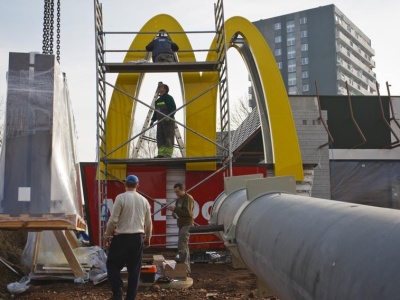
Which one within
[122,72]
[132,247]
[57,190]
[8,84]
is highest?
[122,72]

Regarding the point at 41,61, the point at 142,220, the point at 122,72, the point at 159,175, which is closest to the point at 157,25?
the point at 122,72

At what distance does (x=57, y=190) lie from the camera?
20.3 ft

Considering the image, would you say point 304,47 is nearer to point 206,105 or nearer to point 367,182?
point 367,182

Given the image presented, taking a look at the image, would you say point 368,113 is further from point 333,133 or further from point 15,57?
point 15,57

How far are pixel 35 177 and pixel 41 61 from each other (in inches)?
59.9

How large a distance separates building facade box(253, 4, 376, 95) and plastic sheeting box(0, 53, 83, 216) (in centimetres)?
6840

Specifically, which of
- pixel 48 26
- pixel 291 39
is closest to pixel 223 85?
pixel 48 26

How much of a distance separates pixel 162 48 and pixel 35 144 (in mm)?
5429

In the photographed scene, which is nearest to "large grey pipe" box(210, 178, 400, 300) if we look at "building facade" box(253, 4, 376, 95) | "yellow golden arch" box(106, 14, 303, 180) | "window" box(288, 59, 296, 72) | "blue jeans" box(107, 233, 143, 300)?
"blue jeans" box(107, 233, 143, 300)

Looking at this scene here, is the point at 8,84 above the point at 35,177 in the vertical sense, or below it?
above

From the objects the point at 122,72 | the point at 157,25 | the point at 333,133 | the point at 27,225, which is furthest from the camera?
the point at 333,133

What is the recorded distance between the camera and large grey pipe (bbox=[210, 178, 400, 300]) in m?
2.00

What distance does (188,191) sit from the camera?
10742 mm

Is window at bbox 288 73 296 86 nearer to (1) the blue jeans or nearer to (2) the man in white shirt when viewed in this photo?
(2) the man in white shirt
